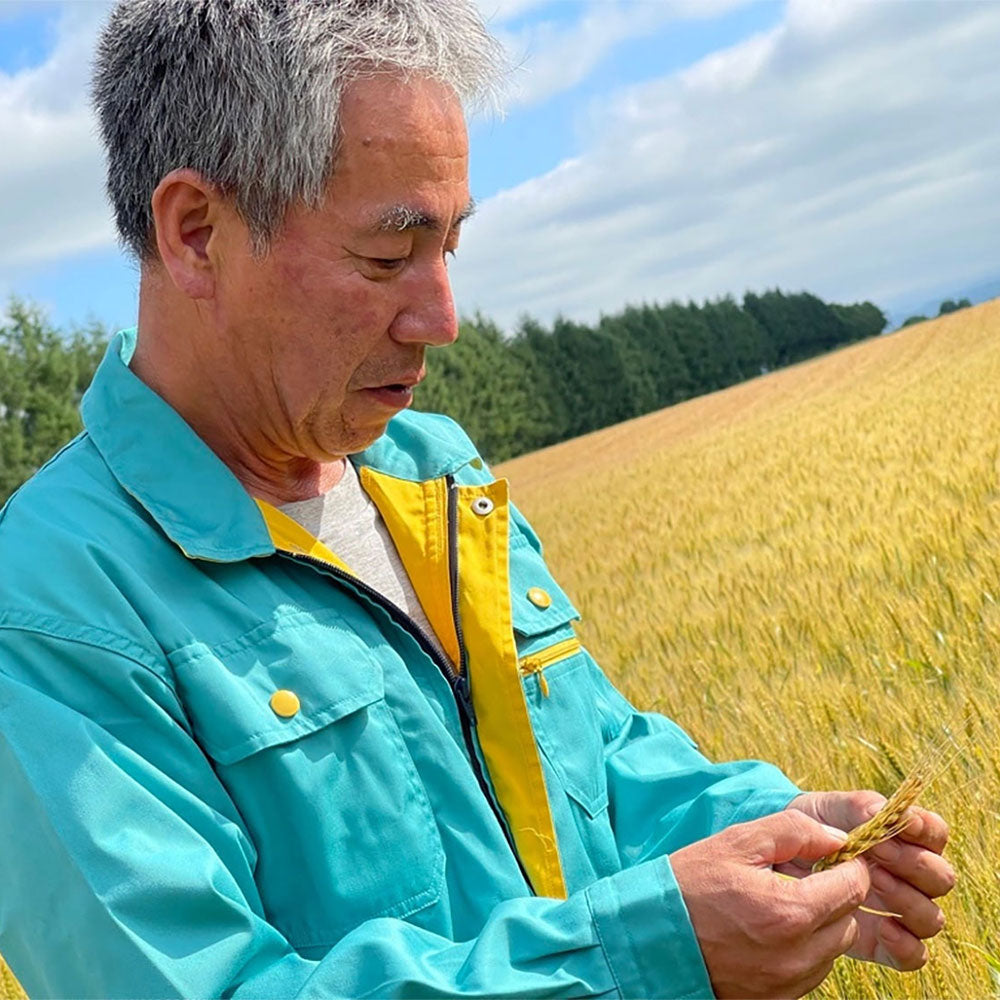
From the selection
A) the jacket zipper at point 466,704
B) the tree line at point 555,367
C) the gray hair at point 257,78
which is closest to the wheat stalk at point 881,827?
the jacket zipper at point 466,704

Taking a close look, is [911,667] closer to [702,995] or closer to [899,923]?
[899,923]

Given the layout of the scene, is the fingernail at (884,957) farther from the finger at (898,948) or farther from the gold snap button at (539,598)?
the gold snap button at (539,598)

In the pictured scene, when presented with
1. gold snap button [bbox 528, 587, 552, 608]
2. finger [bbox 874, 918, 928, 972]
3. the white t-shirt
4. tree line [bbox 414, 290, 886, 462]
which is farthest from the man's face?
tree line [bbox 414, 290, 886, 462]

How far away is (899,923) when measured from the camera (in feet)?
5.56

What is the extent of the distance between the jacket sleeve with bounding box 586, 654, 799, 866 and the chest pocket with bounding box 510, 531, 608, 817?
0.07 metres

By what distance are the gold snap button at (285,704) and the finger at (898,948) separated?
0.83 m

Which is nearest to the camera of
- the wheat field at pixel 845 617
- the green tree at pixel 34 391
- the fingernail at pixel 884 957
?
the fingernail at pixel 884 957

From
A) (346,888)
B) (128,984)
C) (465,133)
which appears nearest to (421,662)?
(346,888)

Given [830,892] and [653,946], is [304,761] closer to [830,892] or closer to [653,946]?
[653,946]

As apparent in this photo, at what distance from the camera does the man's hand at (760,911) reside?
50.6 inches

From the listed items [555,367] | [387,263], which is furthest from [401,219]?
[555,367]

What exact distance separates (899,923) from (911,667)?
167cm

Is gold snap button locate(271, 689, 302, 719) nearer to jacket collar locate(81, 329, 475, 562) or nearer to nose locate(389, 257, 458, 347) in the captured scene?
jacket collar locate(81, 329, 475, 562)

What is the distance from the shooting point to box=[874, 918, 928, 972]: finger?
1.67 m
